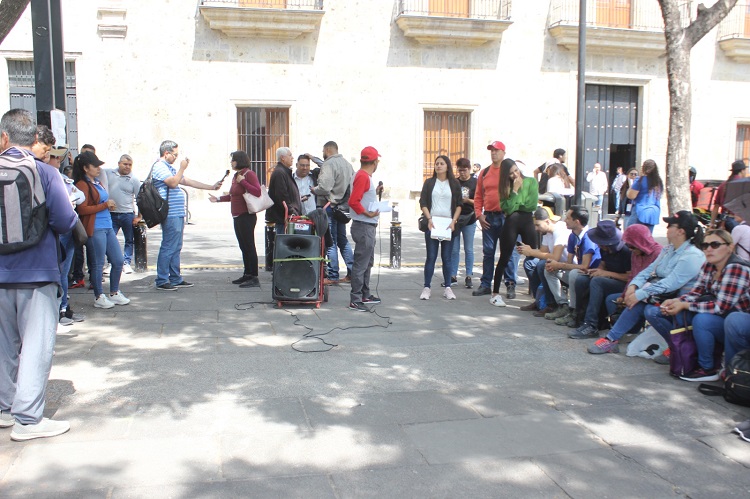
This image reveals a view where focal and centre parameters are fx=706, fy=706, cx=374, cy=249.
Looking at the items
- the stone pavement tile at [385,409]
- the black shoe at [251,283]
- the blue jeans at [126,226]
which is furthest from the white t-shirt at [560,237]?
the blue jeans at [126,226]

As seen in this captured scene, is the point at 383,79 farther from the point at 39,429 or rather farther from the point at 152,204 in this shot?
the point at 39,429

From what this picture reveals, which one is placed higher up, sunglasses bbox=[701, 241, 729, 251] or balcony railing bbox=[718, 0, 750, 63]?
balcony railing bbox=[718, 0, 750, 63]

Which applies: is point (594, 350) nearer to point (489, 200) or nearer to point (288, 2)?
point (489, 200)

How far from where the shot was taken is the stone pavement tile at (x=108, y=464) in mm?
3613

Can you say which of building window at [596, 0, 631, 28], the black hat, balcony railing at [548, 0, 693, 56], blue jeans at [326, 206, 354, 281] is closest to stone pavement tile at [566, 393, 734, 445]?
the black hat

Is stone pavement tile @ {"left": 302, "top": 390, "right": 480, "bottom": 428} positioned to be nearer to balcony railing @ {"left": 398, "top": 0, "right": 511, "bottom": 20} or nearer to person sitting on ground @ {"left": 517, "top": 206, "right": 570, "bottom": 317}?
person sitting on ground @ {"left": 517, "top": 206, "right": 570, "bottom": 317}

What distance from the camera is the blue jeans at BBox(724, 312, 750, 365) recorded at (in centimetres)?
493

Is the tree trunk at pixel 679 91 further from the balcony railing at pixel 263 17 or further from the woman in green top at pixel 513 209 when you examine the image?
the balcony railing at pixel 263 17

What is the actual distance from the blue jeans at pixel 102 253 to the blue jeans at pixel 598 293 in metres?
4.89

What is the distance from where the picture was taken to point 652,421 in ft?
15.1

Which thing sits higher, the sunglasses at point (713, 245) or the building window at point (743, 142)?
the building window at point (743, 142)

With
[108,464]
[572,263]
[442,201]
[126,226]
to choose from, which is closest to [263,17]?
[126,226]

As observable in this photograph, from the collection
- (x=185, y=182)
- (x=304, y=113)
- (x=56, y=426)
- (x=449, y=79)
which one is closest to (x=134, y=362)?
(x=56, y=426)

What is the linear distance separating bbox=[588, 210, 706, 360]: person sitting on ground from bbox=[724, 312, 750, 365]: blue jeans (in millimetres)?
674
